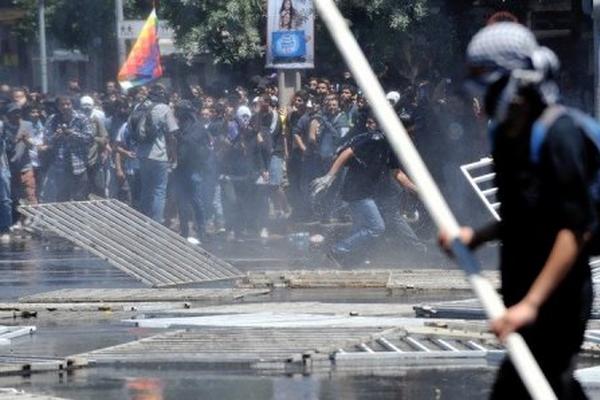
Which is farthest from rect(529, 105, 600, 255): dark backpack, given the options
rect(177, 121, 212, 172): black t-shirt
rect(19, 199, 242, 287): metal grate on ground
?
rect(177, 121, 212, 172): black t-shirt

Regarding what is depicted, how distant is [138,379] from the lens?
10.5 meters

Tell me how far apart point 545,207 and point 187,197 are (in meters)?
17.8

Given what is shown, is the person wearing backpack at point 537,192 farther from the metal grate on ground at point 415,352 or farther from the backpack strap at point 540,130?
the metal grate on ground at point 415,352

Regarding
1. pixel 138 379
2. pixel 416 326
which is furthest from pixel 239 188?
pixel 138 379

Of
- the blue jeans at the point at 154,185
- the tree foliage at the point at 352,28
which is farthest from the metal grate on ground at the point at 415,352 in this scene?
the tree foliage at the point at 352,28

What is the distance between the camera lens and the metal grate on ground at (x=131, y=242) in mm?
16516

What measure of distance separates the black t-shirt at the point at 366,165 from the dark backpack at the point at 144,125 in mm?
4273

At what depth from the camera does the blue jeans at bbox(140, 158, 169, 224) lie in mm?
22266

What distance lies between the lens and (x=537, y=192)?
5.58 m

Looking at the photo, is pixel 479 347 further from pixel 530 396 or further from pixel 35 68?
pixel 35 68

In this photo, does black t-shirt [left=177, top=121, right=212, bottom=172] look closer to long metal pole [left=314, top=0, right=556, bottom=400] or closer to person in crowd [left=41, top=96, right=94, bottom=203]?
person in crowd [left=41, top=96, right=94, bottom=203]

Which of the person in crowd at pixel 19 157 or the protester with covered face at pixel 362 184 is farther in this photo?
the person in crowd at pixel 19 157

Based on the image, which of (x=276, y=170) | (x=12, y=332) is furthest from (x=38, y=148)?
(x=12, y=332)

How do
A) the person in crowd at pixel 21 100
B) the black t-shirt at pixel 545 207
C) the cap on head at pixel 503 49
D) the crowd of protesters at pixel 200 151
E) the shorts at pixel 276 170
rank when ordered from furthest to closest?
1. the person in crowd at pixel 21 100
2. the shorts at pixel 276 170
3. the crowd of protesters at pixel 200 151
4. the cap on head at pixel 503 49
5. the black t-shirt at pixel 545 207
